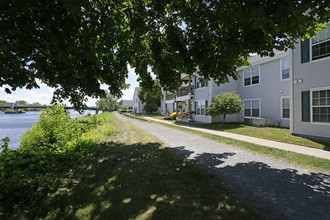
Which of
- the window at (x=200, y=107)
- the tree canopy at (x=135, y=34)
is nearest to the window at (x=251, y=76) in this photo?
Answer: the window at (x=200, y=107)

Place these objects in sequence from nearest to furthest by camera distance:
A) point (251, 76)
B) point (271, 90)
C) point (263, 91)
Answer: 1. point (271, 90)
2. point (263, 91)
3. point (251, 76)

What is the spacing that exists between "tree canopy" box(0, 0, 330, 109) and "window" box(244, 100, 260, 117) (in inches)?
439

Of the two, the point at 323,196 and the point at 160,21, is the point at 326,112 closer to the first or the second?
the point at 323,196

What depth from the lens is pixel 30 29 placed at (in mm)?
3393

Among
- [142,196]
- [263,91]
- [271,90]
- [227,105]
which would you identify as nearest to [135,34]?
[142,196]

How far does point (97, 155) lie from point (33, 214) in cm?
290

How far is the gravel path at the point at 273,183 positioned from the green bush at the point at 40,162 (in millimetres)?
4087

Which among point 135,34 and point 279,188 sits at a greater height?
point 135,34

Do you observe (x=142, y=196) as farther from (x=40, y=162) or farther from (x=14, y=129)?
(x=14, y=129)

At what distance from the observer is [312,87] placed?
8.44 metres

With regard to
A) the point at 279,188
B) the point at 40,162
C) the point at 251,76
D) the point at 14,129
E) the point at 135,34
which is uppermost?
the point at 251,76

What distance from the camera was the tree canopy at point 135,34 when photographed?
3137mm

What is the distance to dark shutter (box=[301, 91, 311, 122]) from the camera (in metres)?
8.60

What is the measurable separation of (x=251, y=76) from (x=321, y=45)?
720cm
